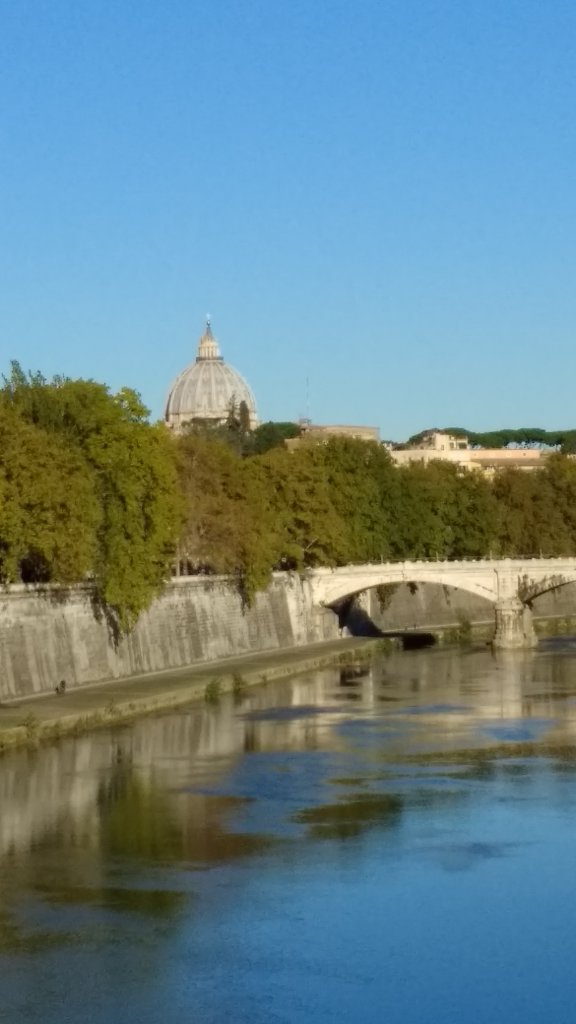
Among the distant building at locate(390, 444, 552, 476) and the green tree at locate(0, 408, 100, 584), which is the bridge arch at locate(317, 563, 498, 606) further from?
the distant building at locate(390, 444, 552, 476)

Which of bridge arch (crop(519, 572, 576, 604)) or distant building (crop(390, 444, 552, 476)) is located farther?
distant building (crop(390, 444, 552, 476))

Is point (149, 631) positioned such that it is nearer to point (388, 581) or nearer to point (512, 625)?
point (388, 581)

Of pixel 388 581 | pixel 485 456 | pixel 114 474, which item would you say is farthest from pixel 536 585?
pixel 485 456

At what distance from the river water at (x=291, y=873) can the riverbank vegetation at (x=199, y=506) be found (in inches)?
252

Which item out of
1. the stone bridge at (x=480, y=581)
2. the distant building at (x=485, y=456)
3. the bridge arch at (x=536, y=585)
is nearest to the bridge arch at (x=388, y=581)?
the stone bridge at (x=480, y=581)

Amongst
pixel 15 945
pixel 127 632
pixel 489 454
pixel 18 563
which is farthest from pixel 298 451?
pixel 489 454

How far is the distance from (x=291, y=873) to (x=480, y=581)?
48744mm

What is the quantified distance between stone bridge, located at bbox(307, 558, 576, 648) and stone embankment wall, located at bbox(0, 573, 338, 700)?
118 centimetres

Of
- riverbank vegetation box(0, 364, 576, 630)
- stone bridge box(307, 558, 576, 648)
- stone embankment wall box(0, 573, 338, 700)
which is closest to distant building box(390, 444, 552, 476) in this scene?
riverbank vegetation box(0, 364, 576, 630)

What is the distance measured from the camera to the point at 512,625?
263ft

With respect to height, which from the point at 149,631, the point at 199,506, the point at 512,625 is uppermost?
the point at 199,506

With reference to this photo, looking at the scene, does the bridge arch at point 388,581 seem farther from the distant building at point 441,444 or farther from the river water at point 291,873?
the distant building at point 441,444

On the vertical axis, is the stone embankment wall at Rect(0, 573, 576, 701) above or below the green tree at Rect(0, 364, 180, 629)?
below

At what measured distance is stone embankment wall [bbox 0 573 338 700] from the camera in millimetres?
54344
